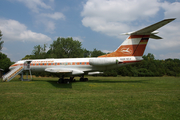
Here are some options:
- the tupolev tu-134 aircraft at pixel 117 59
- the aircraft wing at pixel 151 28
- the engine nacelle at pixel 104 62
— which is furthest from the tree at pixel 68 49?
the aircraft wing at pixel 151 28

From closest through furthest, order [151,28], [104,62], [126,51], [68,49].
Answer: [151,28], [104,62], [126,51], [68,49]

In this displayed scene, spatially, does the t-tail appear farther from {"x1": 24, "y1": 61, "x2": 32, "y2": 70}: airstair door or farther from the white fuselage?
{"x1": 24, "y1": 61, "x2": 32, "y2": 70}: airstair door

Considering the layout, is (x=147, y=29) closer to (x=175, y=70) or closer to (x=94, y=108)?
(x=94, y=108)

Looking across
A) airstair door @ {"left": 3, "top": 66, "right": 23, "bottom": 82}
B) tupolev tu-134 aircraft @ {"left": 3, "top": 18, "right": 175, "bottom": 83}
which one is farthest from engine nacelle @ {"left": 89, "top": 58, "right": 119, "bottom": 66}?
airstair door @ {"left": 3, "top": 66, "right": 23, "bottom": 82}

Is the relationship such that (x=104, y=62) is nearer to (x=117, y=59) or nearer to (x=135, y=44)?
(x=117, y=59)

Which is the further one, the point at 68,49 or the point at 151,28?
the point at 68,49

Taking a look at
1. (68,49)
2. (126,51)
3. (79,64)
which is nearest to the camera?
(126,51)

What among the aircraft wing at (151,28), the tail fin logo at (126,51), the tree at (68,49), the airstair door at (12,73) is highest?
the tree at (68,49)

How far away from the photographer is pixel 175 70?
144 ft

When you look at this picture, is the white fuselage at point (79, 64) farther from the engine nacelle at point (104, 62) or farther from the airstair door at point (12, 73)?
the airstair door at point (12, 73)

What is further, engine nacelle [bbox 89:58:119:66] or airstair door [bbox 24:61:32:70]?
airstair door [bbox 24:61:32:70]

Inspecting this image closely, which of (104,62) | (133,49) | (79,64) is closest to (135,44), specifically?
(133,49)

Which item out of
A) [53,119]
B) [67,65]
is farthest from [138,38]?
[53,119]

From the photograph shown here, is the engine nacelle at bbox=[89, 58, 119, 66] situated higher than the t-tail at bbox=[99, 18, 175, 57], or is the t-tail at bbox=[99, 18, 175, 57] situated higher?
the t-tail at bbox=[99, 18, 175, 57]
